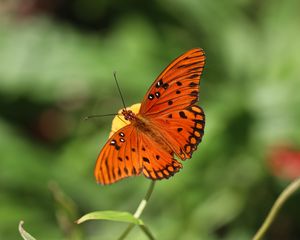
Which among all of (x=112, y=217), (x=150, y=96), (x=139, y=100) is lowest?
(x=112, y=217)

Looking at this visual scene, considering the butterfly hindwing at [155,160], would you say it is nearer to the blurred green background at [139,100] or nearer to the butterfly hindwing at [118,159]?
the butterfly hindwing at [118,159]

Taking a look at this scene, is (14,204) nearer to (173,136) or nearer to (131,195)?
(131,195)

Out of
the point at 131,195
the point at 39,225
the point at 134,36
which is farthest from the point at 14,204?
the point at 134,36

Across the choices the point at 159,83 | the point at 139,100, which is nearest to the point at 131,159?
the point at 159,83

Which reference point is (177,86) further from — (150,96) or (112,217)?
(112,217)

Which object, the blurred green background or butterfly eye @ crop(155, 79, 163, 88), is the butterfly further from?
the blurred green background

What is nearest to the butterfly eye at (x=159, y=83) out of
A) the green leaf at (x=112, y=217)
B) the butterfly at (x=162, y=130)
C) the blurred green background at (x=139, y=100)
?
the butterfly at (x=162, y=130)

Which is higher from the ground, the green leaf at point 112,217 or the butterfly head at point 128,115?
the butterfly head at point 128,115
